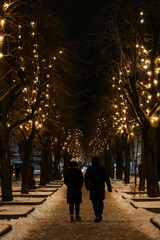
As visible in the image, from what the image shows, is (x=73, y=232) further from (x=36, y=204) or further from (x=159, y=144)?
(x=159, y=144)

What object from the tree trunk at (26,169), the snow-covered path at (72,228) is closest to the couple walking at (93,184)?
the snow-covered path at (72,228)

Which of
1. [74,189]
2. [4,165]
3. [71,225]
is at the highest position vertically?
[4,165]

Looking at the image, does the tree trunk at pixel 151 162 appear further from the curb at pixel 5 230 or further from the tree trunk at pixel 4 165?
the curb at pixel 5 230

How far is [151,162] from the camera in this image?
17375mm

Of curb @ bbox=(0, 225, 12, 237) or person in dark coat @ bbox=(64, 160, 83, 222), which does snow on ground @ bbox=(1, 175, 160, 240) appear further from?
person in dark coat @ bbox=(64, 160, 83, 222)

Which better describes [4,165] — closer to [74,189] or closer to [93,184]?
[74,189]

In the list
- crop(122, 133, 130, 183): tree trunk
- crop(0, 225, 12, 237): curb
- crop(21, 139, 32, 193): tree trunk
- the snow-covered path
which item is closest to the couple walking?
the snow-covered path

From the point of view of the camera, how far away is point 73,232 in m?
10.0

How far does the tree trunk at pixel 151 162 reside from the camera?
56.3 feet

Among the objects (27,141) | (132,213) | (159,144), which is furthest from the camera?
(159,144)

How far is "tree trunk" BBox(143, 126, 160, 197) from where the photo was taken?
17172mm

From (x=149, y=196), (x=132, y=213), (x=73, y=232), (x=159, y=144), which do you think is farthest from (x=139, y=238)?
(x=159, y=144)

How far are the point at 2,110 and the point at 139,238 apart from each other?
8.79 meters

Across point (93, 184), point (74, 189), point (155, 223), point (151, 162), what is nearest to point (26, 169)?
point (151, 162)
